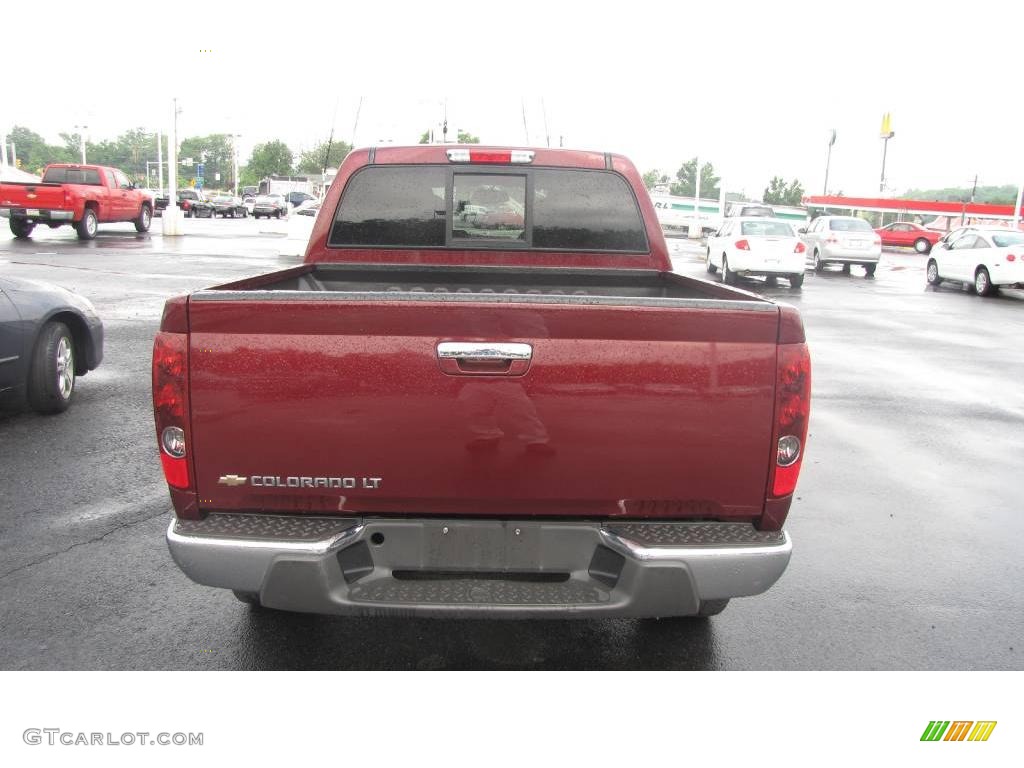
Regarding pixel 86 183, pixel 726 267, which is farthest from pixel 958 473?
pixel 86 183

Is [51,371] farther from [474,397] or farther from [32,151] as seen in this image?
[32,151]

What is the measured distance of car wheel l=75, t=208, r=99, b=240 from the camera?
1008 inches

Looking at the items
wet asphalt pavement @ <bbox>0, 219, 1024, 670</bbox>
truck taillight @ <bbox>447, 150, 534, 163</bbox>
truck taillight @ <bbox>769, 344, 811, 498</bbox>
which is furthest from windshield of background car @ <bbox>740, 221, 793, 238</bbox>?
truck taillight @ <bbox>769, 344, 811, 498</bbox>

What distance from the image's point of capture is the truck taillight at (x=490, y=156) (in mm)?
4602

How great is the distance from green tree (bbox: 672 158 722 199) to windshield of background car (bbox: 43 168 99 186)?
4001 inches

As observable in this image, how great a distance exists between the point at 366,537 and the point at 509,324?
0.86 m

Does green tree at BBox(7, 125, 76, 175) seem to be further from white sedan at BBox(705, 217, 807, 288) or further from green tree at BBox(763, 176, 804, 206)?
white sedan at BBox(705, 217, 807, 288)

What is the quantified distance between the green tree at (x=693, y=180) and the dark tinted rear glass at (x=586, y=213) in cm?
11962

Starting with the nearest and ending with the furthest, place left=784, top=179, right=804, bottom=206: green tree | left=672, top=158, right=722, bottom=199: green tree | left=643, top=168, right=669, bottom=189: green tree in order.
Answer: left=784, top=179, right=804, bottom=206: green tree, left=672, top=158, right=722, bottom=199: green tree, left=643, top=168, right=669, bottom=189: green tree

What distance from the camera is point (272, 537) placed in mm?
2742

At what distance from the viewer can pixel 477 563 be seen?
2842mm

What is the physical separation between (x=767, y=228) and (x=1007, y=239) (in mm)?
5894

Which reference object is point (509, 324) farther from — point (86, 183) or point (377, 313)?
point (86, 183)
